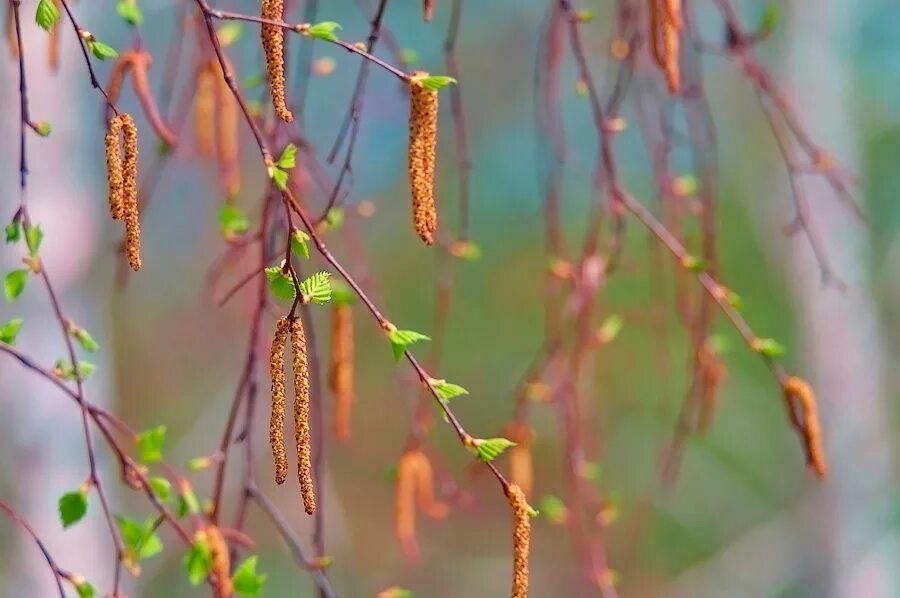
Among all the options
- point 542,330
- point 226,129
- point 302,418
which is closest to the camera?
point 302,418

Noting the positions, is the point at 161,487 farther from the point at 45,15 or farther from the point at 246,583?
the point at 45,15

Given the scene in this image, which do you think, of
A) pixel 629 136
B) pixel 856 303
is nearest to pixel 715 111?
pixel 629 136

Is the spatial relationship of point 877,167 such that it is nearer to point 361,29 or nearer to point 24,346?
point 361,29

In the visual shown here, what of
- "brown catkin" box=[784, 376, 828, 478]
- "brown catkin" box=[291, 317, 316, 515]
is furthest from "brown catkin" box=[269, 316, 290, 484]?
"brown catkin" box=[784, 376, 828, 478]

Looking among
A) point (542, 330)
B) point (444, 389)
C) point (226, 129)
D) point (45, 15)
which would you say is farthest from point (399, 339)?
point (542, 330)

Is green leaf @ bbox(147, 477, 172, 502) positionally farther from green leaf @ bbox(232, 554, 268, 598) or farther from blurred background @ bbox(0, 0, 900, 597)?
blurred background @ bbox(0, 0, 900, 597)

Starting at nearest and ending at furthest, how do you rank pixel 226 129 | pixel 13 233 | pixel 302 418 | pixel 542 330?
pixel 302 418 < pixel 13 233 < pixel 226 129 < pixel 542 330
